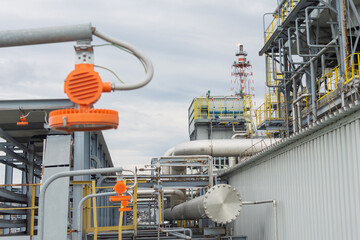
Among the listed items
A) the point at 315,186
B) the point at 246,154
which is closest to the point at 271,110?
the point at 246,154

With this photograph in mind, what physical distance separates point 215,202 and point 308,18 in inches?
369

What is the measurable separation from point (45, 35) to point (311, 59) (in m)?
18.4

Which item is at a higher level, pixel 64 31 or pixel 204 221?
pixel 64 31

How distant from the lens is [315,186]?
11547mm

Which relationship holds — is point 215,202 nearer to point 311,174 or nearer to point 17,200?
point 311,174

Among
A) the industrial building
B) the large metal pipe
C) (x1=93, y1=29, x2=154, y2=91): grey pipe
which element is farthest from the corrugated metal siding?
(x1=93, y1=29, x2=154, y2=91): grey pipe

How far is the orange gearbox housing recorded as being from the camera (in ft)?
12.1

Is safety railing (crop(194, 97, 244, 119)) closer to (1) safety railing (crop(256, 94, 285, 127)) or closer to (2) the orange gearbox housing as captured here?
(1) safety railing (crop(256, 94, 285, 127))

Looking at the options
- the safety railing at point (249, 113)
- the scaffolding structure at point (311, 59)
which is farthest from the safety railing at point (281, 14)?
the safety railing at point (249, 113)

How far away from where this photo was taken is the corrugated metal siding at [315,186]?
31.6 feet

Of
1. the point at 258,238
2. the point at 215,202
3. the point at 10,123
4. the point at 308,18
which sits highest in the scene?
the point at 308,18

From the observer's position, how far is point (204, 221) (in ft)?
90.0

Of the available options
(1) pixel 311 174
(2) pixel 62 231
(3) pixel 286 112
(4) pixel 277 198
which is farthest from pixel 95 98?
(3) pixel 286 112

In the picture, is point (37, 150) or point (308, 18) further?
point (37, 150)
